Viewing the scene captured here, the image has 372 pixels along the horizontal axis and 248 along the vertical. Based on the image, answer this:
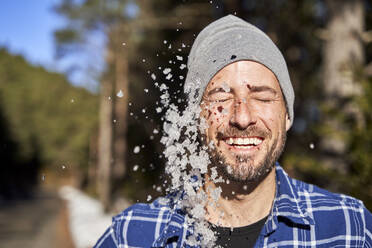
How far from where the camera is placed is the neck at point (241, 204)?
6.39 feet

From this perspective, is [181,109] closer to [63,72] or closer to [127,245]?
[127,245]

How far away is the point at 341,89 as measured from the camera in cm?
526

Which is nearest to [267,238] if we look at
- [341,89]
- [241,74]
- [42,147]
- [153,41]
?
[241,74]

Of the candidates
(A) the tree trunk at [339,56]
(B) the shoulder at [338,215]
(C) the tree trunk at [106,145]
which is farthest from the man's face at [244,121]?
(C) the tree trunk at [106,145]

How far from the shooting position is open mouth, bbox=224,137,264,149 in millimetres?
1888

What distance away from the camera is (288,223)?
1890mm

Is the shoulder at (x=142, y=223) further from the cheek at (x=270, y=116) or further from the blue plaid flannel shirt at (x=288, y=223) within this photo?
the cheek at (x=270, y=116)

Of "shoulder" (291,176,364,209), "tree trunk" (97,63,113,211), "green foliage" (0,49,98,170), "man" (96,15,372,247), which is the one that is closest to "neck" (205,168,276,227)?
"man" (96,15,372,247)

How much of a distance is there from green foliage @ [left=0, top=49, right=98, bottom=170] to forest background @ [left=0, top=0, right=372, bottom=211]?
0.17 metres

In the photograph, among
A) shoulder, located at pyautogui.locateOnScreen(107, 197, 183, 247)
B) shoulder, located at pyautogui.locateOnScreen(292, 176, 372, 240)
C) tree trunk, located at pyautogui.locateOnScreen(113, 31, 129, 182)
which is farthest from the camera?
tree trunk, located at pyautogui.locateOnScreen(113, 31, 129, 182)

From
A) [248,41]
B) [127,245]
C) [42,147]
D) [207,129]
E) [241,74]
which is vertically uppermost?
[248,41]

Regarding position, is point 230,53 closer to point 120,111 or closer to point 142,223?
point 142,223

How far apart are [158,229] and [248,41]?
0.85 meters

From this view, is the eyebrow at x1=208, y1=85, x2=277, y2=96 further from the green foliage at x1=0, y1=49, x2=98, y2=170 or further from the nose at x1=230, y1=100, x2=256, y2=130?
the green foliage at x1=0, y1=49, x2=98, y2=170
